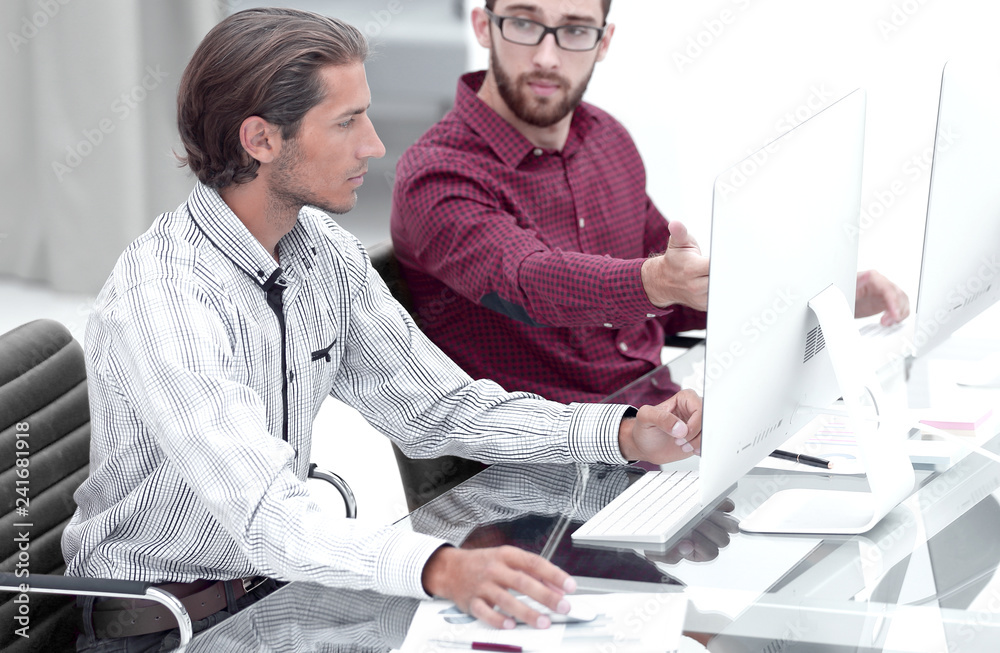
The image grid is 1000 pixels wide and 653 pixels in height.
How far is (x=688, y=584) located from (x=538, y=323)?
0.73m

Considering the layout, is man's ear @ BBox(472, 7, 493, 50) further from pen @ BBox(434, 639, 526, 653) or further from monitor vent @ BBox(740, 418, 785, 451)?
pen @ BBox(434, 639, 526, 653)

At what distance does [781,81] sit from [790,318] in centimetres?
259

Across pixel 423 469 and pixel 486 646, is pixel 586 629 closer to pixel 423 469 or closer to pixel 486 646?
pixel 486 646

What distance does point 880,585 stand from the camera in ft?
3.87

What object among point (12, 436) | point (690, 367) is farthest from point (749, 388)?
point (12, 436)

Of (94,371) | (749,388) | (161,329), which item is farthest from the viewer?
(94,371)

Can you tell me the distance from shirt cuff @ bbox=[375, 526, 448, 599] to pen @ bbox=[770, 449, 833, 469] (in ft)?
1.88

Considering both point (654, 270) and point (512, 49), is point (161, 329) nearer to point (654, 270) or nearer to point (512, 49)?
point (654, 270)

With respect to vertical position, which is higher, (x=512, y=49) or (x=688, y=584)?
(x=512, y=49)

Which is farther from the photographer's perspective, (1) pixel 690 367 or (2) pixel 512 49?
(2) pixel 512 49

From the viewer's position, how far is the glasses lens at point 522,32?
6.95ft

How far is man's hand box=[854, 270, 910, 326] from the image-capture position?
196 cm

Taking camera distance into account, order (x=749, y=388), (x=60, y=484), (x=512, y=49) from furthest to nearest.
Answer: (x=512, y=49) → (x=60, y=484) → (x=749, y=388)

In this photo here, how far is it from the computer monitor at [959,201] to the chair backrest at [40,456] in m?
1.27
